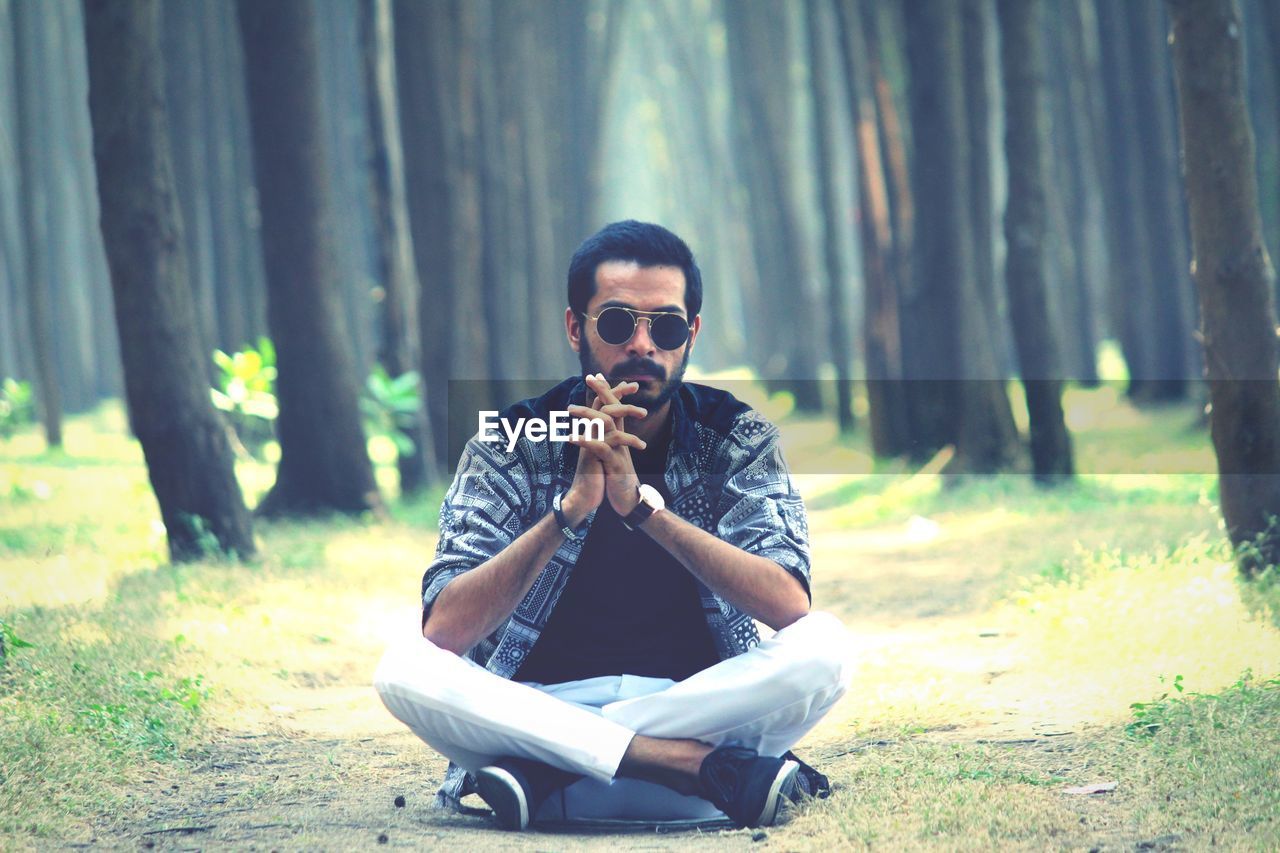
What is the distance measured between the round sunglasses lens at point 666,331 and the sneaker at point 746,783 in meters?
1.18

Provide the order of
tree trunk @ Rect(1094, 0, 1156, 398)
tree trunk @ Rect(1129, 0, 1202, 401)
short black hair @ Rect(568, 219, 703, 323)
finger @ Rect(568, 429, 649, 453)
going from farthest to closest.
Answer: tree trunk @ Rect(1094, 0, 1156, 398), tree trunk @ Rect(1129, 0, 1202, 401), short black hair @ Rect(568, 219, 703, 323), finger @ Rect(568, 429, 649, 453)

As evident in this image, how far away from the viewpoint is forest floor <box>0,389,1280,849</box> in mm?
4516

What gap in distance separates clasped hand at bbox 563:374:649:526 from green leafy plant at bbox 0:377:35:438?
20050 mm

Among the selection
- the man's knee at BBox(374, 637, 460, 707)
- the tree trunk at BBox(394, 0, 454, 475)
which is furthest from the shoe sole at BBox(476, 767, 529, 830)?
the tree trunk at BBox(394, 0, 454, 475)

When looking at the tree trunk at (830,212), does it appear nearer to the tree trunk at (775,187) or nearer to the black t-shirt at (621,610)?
the tree trunk at (775,187)

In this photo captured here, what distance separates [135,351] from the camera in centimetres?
932

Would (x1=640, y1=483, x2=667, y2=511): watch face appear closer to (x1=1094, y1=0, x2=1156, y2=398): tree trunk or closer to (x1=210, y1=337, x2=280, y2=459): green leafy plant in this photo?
(x1=210, y1=337, x2=280, y2=459): green leafy plant

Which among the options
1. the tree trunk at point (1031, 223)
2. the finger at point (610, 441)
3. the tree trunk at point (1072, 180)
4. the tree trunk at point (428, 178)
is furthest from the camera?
the tree trunk at point (1072, 180)

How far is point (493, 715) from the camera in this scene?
166 inches

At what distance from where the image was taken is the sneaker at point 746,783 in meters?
4.28

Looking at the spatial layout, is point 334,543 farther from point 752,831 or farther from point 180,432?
point 752,831

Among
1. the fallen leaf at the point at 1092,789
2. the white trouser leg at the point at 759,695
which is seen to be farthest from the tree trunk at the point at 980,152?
the white trouser leg at the point at 759,695

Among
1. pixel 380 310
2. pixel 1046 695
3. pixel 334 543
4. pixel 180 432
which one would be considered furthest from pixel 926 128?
pixel 1046 695

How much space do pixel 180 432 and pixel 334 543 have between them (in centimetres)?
196
